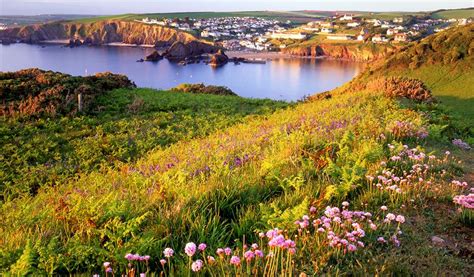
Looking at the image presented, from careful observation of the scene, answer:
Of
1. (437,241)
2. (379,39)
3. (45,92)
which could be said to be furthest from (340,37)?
(437,241)

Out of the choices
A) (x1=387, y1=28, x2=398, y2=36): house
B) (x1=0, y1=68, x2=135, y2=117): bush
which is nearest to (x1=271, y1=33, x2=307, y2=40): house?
(x1=387, y1=28, x2=398, y2=36): house

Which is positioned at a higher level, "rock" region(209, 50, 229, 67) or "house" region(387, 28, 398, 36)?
"house" region(387, 28, 398, 36)

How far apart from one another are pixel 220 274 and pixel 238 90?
63864 millimetres

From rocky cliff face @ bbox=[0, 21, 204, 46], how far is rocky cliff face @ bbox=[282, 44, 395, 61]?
161 ft

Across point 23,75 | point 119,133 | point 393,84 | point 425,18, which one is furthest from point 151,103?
point 425,18

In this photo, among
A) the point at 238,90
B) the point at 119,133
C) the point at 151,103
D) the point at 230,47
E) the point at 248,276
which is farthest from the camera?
the point at 230,47

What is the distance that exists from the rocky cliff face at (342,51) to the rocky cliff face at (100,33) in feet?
161

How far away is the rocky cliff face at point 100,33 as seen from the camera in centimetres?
17150

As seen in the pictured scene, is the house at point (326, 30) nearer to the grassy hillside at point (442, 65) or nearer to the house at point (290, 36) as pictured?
the house at point (290, 36)

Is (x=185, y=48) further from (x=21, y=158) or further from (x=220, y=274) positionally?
(x=220, y=274)

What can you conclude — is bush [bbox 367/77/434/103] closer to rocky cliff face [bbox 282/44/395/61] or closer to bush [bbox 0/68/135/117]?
bush [bbox 0/68/135/117]

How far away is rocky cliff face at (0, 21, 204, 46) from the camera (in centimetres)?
17150

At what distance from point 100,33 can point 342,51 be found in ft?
342

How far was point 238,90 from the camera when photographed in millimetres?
66500
